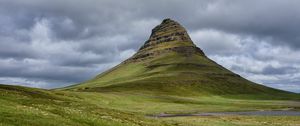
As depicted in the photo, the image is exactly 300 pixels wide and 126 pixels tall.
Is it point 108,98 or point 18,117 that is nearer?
point 18,117

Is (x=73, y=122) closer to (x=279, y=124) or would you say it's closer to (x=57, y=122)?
(x=57, y=122)

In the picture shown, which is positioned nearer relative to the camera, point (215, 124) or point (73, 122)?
point (73, 122)

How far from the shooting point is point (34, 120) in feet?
137

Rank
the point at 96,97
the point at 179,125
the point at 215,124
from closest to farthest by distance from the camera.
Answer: the point at 179,125 < the point at 215,124 < the point at 96,97

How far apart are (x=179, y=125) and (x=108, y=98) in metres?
86.9

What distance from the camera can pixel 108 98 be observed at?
154875 millimetres

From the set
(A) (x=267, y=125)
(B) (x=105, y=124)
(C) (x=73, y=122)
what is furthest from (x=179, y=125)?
(C) (x=73, y=122)

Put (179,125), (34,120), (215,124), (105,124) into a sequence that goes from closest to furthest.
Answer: (34,120)
(105,124)
(179,125)
(215,124)

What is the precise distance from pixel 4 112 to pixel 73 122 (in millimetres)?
6992

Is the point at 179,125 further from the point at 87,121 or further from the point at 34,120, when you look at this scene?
the point at 34,120

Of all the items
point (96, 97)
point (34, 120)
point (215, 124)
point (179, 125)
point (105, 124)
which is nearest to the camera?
point (34, 120)

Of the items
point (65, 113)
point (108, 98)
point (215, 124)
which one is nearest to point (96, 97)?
point (108, 98)

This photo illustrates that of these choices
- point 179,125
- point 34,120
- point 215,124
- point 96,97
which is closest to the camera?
point 34,120

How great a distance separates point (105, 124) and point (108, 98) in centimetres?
10603
